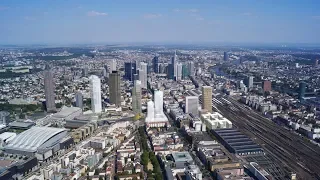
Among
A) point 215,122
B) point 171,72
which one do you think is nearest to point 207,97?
point 215,122

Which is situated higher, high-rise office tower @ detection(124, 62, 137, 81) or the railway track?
high-rise office tower @ detection(124, 62, 137, 81)

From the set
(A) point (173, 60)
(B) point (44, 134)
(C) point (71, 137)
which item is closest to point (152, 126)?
(C) point (71, 137)

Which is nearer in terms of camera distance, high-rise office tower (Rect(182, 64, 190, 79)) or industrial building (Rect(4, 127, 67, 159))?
industrial building (Rect(4, 127, 67, 159))

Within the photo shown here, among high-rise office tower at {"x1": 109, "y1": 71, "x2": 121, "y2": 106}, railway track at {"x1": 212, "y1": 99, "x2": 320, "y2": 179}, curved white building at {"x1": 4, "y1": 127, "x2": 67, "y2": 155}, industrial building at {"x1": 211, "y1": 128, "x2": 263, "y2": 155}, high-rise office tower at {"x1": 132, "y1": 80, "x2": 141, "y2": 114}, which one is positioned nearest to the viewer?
railway track at {"x1": 212, "y1": 99, "x2": 320, "y2": 179}

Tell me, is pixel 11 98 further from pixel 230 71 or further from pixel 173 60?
pixel 230 71

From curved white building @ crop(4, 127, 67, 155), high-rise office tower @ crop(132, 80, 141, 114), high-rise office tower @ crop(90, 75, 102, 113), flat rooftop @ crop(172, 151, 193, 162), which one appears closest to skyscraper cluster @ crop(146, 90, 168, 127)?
high-rise office tower @ crop(132, 80, 141, 114)

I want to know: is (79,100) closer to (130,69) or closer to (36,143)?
(36,143)

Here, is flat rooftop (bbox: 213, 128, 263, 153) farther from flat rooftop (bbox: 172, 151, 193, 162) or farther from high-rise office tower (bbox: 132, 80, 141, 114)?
high-rise office tower (bbox: 132, 80, 141, 114)
